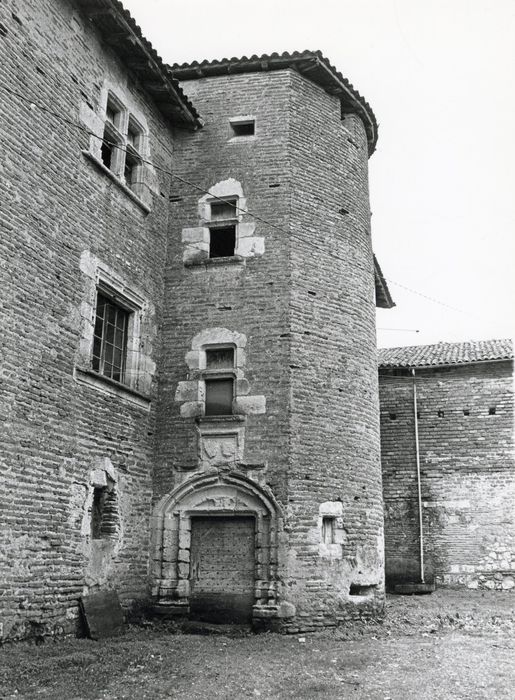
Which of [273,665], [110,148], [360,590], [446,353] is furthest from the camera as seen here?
[446,353]

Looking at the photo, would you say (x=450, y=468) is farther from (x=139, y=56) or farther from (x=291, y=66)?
(x=139, y=56)

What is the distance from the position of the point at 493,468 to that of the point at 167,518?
383 inches

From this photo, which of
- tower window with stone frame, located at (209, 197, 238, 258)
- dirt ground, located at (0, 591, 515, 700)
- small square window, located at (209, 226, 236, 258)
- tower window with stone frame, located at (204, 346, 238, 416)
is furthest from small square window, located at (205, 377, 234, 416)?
dirt ground, located at (0, 591, 515, 700)

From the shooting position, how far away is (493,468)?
691 inches

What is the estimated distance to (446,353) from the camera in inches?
773

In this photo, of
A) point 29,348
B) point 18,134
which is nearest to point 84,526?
point 29,348

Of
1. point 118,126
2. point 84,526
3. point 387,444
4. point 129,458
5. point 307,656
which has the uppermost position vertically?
point 118,126

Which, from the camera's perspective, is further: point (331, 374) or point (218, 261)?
point (218, 261)

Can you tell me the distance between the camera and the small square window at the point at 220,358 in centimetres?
1220

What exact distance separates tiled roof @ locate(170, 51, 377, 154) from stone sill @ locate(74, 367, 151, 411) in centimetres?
705

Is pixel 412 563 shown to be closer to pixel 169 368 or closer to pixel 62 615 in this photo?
pixel 169 368

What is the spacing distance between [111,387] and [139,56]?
5924 millimetres

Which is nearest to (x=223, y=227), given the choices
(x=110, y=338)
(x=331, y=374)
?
(x=110, y=338)

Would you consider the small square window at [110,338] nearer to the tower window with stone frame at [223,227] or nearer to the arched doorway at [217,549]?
Answer: the arched doorway at [217,549]
